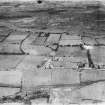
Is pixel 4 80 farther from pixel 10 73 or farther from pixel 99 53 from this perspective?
pixel 99 53

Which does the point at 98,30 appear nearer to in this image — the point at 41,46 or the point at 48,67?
the point at 41,46

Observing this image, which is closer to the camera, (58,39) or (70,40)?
(70,40)

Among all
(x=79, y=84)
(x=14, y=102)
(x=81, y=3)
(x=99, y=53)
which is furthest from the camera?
(x=81, y=3)

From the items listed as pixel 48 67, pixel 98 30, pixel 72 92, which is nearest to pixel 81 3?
pixel 98 30

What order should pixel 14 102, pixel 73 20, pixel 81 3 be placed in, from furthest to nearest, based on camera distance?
pixel 81 3 → pixel 73 20 → pixel 14 102

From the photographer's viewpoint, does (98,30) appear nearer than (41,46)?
No

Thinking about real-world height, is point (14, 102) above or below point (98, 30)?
below

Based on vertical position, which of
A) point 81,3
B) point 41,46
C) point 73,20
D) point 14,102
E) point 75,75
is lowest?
point 14,102

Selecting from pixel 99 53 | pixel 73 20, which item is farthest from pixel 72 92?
pixel 73 20

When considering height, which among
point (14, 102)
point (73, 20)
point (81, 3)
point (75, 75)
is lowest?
point (14, 102)
